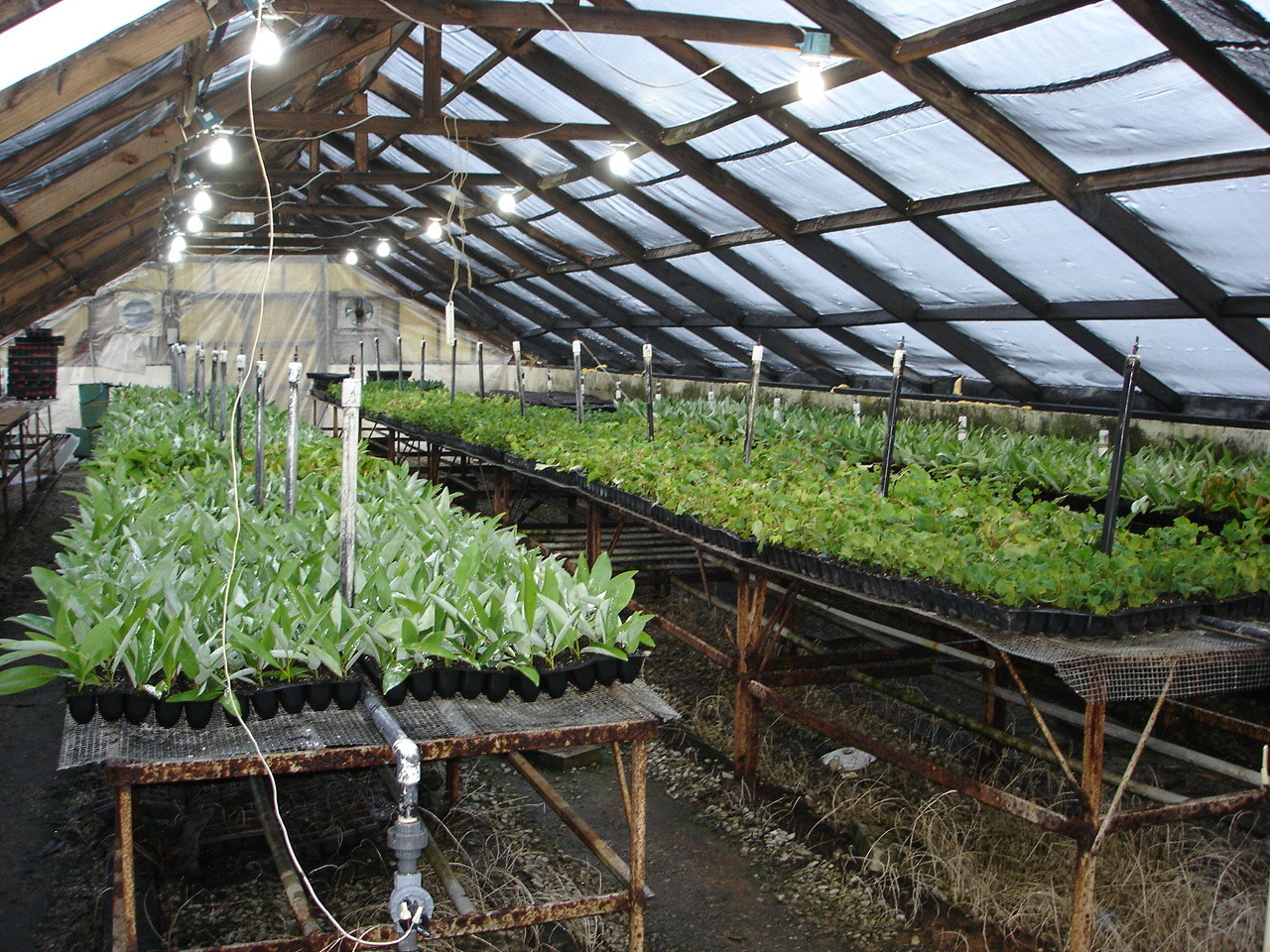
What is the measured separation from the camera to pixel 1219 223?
5.36m

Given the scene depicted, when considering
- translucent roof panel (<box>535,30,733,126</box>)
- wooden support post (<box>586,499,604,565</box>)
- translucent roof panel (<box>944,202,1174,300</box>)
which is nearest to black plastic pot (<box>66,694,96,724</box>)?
wooden support post (<box>586,499,604,565</box>)

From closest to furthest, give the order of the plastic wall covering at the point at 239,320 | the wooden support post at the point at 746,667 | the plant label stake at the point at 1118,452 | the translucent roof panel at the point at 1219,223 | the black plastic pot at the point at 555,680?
1. the black plastic pot at the point at 555,680
2. the plant label stake at the point at 1118,452
3. the wooden support post at the point at 746,667
4. the translucent roof panel at the point at 1219,223
5. the plastic wall covering at the point at 239,320

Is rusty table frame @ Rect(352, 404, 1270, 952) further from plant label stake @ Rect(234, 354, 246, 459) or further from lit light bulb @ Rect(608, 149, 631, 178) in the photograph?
lit light bulb @ Rect(608, 149, 631, 178)

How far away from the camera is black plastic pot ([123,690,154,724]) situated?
2301 millimetres

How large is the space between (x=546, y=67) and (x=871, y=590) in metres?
5.76

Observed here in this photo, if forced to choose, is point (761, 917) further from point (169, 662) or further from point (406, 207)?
point (406, 207)

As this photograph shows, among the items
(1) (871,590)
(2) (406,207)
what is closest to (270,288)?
(2) (406,207)

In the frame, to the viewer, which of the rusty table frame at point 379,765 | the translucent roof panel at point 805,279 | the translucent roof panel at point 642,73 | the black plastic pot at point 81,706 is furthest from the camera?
the translucent roof panel at point 805,279

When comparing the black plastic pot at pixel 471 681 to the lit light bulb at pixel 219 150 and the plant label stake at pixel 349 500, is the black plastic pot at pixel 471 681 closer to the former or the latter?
the plant label stake at pixel 349 500

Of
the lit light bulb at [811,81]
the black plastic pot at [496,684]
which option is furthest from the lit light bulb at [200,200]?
the black plastic pot at [496,684]

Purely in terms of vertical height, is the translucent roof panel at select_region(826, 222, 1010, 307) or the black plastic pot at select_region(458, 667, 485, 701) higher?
the translucent roof panel at select_region(826, 222, 1010, 307)

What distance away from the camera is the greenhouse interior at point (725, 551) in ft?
8.53

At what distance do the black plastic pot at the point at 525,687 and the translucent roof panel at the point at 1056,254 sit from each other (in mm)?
4810

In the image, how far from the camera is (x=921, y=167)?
21.4 feet
